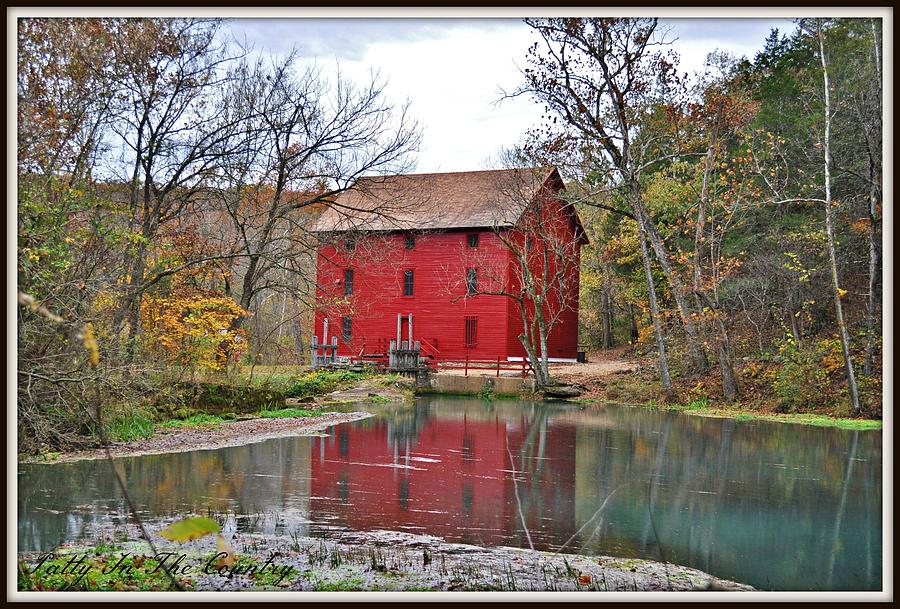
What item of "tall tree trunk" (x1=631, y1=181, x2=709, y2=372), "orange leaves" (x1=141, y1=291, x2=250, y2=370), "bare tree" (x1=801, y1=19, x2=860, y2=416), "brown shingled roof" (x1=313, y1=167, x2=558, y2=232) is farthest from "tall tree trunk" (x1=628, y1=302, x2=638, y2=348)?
"orange leaves" (x1=141, y1=291, x2=250, y2=370)

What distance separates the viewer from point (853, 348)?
1994cm

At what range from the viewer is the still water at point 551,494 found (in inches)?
318

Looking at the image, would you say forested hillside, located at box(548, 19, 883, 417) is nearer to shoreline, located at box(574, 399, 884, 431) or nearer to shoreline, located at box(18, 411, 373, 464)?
shoreline, located at box(574, 399, 884, 431)

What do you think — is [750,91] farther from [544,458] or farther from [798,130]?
[544,458]

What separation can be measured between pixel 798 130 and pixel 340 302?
13.2 m

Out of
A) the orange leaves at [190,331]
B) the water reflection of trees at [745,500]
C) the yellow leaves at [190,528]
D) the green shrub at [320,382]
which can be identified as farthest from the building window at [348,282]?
the yellow leaves at [190,528]

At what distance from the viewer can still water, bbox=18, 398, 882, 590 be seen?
8078 millimetres

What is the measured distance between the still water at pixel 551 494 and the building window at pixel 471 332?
1714cm

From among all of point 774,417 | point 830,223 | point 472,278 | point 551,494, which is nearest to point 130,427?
point 551,494

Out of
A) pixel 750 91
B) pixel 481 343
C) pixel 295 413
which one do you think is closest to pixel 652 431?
pixel 295 413

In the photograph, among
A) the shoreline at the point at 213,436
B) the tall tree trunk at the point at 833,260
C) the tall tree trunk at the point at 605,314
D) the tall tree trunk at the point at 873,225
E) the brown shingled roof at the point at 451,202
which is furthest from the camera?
the tall tree trunk at the point at 605,314

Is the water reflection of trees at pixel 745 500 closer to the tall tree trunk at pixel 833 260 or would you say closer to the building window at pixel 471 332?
the tall tree trunk at pixel 833 260

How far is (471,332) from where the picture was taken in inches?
1353

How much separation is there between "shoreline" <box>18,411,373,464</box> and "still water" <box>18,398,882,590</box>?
0.41 m
